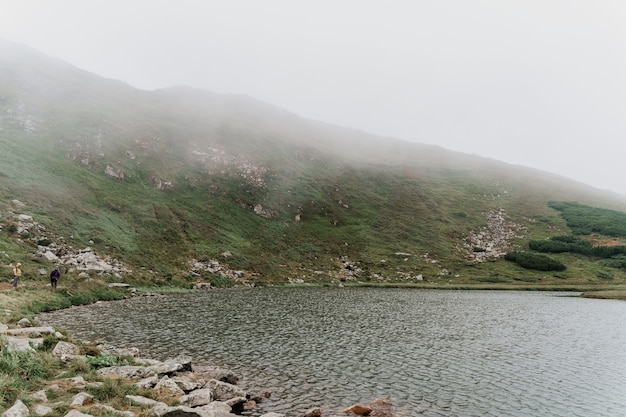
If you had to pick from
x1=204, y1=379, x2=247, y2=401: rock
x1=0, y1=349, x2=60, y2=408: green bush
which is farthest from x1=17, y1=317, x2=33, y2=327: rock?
x1=204, y1=379, x2=247, y2=401: rock

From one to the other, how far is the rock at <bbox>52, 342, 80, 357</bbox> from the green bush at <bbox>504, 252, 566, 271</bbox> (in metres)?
122

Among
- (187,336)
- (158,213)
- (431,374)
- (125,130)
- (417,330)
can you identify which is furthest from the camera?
(125,130)

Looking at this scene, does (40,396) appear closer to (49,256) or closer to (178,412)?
(178,412)

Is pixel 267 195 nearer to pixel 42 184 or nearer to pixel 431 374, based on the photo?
pixel 42 184

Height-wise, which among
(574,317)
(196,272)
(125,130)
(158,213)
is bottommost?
(196,272)

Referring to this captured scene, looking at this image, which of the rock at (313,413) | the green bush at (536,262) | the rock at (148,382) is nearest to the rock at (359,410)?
the rock at (313,413)

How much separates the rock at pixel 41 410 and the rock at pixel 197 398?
5.61 metres

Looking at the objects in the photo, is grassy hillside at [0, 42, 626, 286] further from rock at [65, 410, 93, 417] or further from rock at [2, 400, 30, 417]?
rock at [65, 410, 93, 417]

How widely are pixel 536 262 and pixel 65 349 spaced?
125 metres

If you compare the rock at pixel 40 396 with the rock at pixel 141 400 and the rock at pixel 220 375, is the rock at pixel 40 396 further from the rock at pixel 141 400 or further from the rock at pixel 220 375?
the rock at pixel 220 375

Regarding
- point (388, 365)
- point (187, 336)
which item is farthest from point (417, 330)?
point (187, 336)

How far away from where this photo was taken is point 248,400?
63.9 feet

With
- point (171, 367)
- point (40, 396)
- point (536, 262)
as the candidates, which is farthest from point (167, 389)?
point (536, 262)

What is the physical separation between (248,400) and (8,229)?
52427mm
